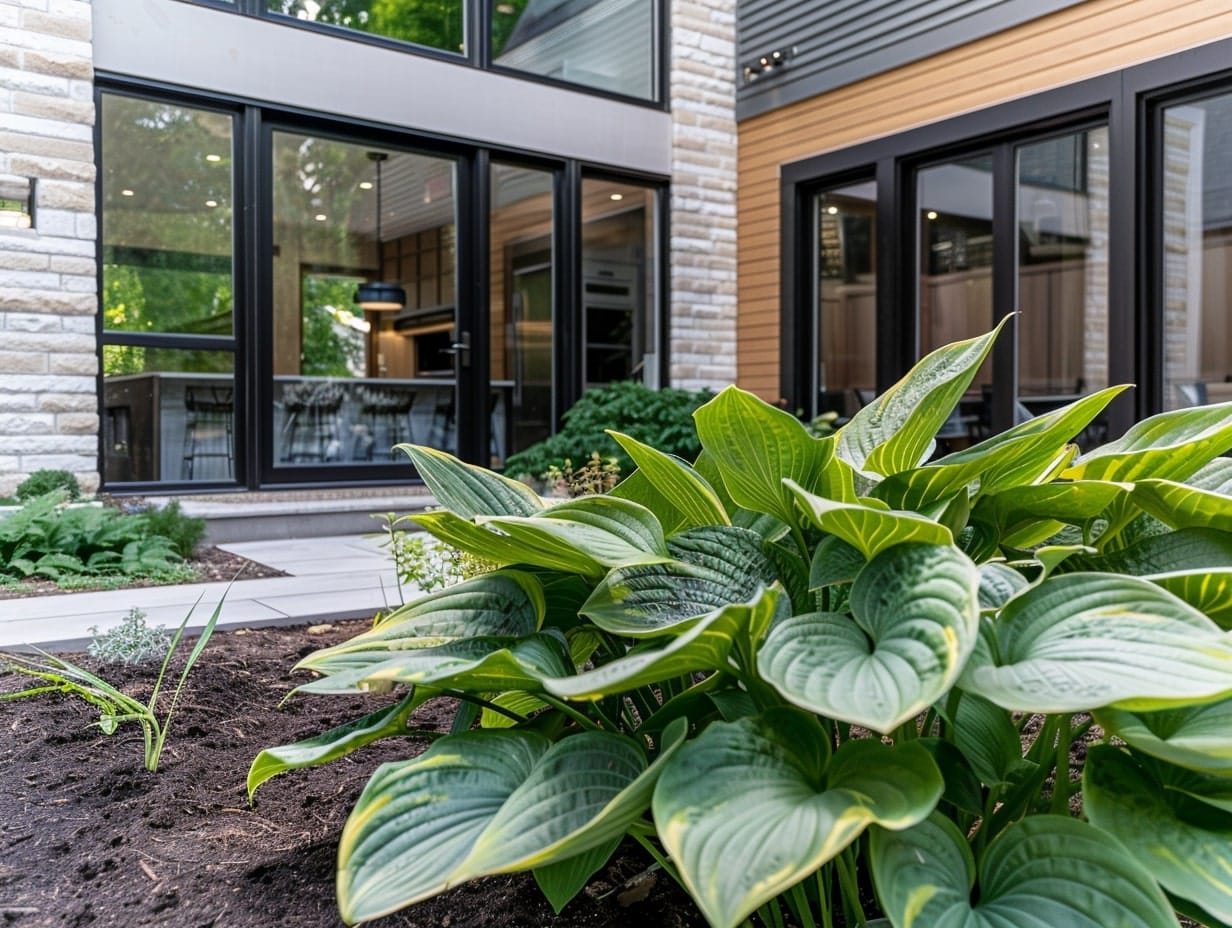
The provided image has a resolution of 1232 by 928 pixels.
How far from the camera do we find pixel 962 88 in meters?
5.38

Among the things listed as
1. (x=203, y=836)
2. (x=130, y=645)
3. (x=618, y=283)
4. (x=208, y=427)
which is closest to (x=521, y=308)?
(x=618, y=283)

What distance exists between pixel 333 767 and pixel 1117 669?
1.15m

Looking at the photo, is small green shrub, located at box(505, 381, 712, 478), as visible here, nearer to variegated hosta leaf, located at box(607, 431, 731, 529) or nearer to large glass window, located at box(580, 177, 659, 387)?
large glass window, located at box(580, 177, 659, 387)

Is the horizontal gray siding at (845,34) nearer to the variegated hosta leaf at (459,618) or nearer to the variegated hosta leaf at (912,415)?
the variegated hosta leaf at (912,415)

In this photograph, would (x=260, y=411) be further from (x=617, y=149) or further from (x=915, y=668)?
(x=915, y=668)

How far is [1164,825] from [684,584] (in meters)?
0.43

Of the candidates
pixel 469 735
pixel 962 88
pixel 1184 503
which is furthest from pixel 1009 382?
pixel 469 735

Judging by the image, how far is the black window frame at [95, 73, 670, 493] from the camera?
4992mm

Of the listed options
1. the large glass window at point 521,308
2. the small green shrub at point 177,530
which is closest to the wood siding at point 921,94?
the large glass window at point 521,308

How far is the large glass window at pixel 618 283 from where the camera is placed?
638 cm

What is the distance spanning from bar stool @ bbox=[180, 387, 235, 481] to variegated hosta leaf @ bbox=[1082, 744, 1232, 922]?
16.4 ft

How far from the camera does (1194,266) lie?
15.6ft

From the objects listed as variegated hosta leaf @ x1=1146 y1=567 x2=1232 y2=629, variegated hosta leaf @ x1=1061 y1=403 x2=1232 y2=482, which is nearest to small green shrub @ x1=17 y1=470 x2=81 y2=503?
variegated hosta leaf @ x1=1061 y1=403 x2=1232 y2=482

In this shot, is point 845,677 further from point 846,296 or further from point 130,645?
point 846,296
